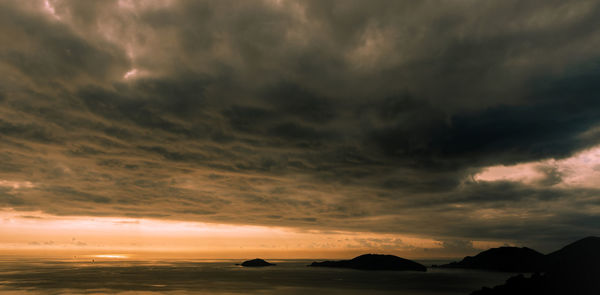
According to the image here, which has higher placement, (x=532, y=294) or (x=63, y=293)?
(x=532, y=294)

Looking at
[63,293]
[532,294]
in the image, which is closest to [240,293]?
[63,293]

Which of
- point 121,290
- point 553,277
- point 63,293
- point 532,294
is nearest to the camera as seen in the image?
point 532,294

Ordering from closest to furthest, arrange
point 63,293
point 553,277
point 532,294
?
point 532,294 < point 553,277 < point 63,293

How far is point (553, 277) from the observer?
3728 inches

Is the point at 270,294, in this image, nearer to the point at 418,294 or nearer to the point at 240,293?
the point at 240,293

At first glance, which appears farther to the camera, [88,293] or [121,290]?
[121,290]

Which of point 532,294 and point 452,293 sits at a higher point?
point 532,294

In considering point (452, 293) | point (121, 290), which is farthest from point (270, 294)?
point (452, 293)

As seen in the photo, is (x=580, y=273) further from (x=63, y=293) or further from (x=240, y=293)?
(x=63, y=293)

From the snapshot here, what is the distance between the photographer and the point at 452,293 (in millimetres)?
137875

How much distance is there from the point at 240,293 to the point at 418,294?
74.2m

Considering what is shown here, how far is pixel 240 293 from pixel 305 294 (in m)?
26.8

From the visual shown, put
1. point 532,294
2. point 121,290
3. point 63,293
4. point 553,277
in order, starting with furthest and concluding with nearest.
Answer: point 121,290
point 63,293
point 553,277
point 532,294

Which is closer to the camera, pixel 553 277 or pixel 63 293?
pixel 553 277
